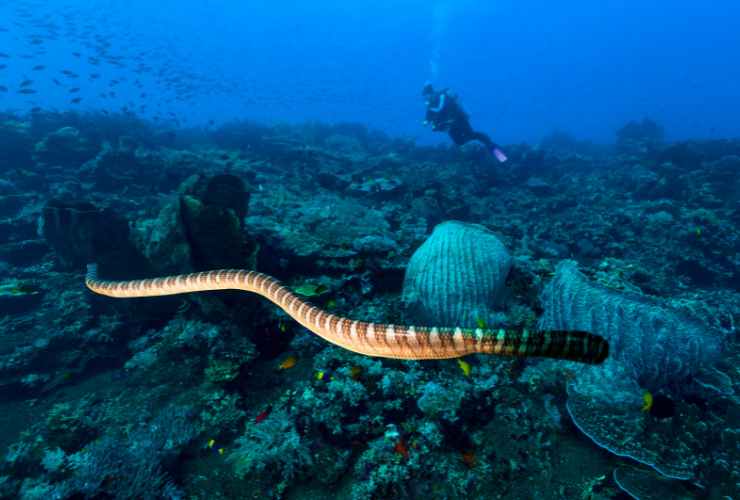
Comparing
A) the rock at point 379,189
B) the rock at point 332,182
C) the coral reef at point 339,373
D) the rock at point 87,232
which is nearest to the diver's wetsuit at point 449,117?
the rock at point 379,189

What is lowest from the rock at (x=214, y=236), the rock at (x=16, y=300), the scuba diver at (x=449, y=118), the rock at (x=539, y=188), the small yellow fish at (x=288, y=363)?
the rock at (x=16, y=300)

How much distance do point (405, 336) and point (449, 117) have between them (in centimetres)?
1643

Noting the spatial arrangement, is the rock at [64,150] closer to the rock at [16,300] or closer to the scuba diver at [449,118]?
the rock at [16,300]

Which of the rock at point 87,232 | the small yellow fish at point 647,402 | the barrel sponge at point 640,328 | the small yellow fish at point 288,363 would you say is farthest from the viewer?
the rock at point 87,232

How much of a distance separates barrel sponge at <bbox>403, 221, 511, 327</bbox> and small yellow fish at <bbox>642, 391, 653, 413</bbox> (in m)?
1.83

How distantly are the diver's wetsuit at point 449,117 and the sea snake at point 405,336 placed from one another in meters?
14.5

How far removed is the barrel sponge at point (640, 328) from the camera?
398 cm

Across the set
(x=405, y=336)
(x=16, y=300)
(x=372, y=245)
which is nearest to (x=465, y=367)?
(x=405, y=336)

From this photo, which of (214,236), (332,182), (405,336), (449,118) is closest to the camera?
(405,336)

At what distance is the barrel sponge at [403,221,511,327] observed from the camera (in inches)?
195

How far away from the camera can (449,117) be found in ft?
55.5

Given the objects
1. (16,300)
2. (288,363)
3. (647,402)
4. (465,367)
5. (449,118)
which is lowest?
(16,300)

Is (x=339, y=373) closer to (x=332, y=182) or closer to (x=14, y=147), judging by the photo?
(x=332, y=182)

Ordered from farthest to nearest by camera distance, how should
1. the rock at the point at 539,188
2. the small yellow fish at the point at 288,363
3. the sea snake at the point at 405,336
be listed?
the rock at the point at 539,188
the small yellow fish at the point at 288,363
the sea snake at the point at 405,336
